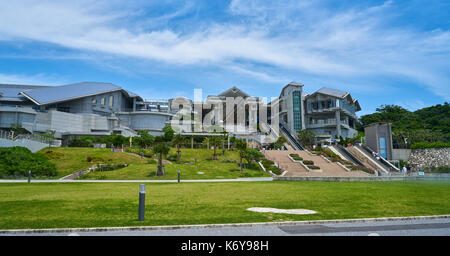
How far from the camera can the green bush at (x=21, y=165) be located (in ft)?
89.2

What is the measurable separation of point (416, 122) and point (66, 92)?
87.4 metres

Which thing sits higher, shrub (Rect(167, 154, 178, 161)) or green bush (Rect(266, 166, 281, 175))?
shrub (Rect(167, 154, 178, 161))

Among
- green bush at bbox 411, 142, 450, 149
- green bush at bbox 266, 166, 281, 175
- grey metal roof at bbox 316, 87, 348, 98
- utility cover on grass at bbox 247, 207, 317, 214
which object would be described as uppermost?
grey metal roof at bbox 316, 87, 348, 98

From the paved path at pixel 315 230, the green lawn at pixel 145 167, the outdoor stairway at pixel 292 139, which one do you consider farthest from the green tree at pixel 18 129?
the paved path at pixel 315 230

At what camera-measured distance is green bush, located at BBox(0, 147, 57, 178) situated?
27.2 meters

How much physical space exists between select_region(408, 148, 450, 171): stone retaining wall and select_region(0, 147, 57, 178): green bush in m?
49.3

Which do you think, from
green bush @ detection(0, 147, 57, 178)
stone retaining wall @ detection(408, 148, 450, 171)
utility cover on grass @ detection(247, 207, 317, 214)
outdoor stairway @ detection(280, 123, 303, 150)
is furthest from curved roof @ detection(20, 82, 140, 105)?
stone retaining wall @ detection(408, 148, 450, 171)

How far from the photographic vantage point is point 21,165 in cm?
2775

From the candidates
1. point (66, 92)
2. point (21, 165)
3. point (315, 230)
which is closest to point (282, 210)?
point (315, 230)

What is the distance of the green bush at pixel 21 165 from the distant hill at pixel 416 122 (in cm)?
5351

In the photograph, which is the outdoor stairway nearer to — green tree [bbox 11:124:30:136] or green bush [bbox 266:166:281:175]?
green bush [bbox 266:166:281:175]

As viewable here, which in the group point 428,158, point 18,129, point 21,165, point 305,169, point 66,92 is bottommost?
point 305,169

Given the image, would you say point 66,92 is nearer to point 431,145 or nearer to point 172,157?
point 172,157
